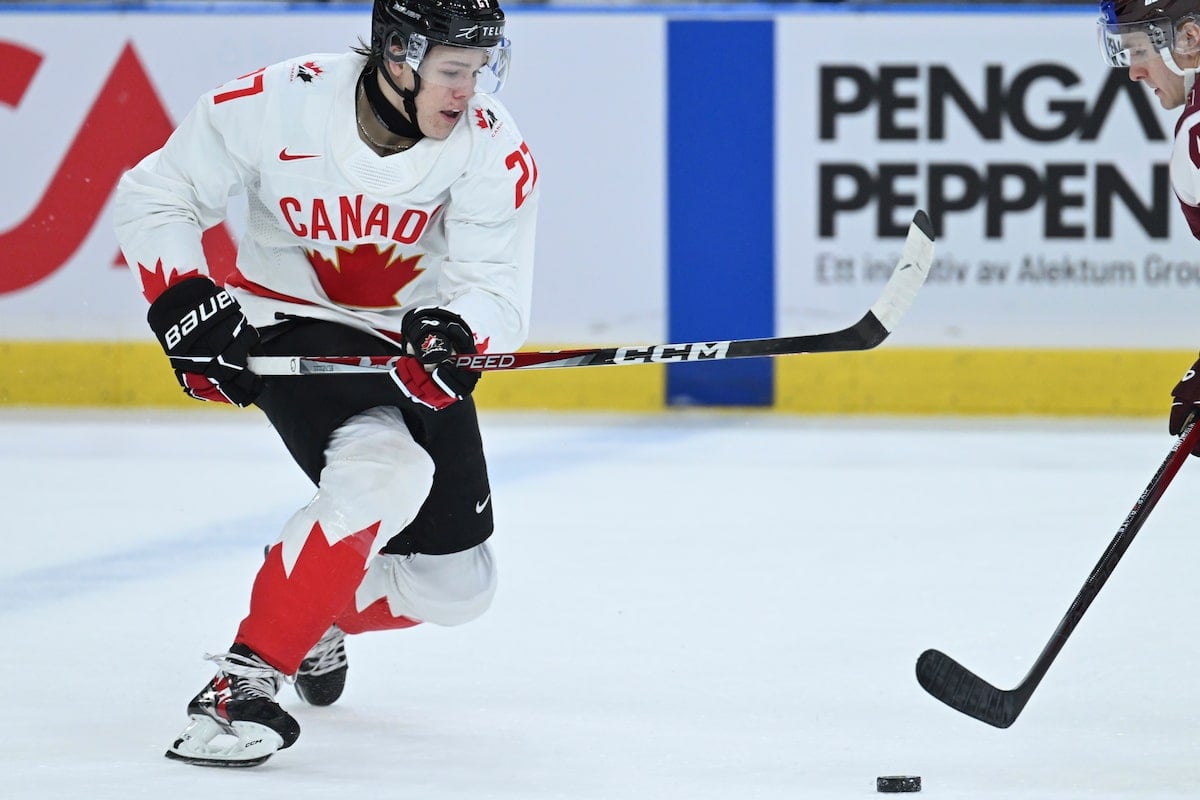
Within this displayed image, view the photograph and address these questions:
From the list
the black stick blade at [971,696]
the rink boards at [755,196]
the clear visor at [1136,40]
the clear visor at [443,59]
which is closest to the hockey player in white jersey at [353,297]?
the clear visor at [443,59]

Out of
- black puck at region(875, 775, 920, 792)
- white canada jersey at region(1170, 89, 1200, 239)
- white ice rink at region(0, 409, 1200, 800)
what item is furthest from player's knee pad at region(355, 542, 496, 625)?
white canada jersey at region(1170, 89, 1200, 239)

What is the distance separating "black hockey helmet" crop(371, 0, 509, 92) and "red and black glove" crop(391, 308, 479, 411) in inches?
13.0

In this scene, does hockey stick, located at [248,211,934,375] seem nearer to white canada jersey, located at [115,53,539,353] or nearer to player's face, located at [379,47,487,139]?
white canada jersey, located at [115,53,539,353]

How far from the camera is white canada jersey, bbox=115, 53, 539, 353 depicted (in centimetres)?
238

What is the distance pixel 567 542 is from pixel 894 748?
1477 millimetres

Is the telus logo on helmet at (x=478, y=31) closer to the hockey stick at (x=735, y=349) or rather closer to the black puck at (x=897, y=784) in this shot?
the hockey stick at (x=735, y=349)

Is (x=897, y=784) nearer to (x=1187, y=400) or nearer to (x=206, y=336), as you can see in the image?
(x=1187, y=400)

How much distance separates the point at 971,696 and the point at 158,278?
1149 millimetres

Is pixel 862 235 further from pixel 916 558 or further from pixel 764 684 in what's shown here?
pixel 764 684

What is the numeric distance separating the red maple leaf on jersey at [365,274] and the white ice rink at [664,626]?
0.56 m

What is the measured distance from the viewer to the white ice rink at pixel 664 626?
2193mm

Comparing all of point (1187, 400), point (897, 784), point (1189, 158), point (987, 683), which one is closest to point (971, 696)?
point (987, 683)

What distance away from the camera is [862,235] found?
5539mm

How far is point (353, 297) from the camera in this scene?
2518mm
